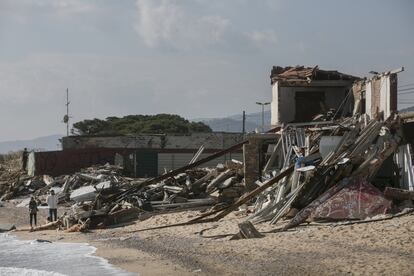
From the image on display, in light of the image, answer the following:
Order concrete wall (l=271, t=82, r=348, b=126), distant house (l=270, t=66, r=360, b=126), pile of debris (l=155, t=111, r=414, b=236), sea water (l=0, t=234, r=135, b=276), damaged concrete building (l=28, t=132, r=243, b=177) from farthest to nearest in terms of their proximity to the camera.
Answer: damaged concrete building (l=28, t=132, r=243, b=177) → concrete wall (l=271, t=82, r=348, b=126) → distant house (l=270, t=66, r=360, b=126) → pile of debris (l=155, t=111, r=414, b=236) → sea water (l=0, t=234, r=135, b=276)

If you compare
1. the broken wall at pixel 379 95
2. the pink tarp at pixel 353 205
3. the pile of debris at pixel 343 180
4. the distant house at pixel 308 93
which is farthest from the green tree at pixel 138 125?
the pink tarp at pixel 353 205

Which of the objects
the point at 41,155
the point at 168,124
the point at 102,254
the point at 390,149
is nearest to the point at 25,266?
the point at 102,254

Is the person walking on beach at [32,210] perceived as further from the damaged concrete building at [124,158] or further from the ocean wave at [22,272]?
the damaged concrete building at [124,158]

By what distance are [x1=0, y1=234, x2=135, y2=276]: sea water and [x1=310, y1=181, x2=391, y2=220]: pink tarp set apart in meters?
5.96

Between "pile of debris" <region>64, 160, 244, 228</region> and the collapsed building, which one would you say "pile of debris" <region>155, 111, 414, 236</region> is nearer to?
the collapsed building

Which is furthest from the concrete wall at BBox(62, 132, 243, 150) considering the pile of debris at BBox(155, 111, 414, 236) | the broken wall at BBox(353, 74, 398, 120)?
the pile of debris at BBox(155, 111, 414, 236)

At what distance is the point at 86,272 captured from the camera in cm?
1306

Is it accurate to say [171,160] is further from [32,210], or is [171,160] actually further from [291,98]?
[32,210]

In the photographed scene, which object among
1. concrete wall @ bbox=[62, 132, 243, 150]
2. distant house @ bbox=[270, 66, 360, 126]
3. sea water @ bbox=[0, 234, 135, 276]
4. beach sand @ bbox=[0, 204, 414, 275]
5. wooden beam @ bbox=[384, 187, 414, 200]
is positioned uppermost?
distant house @ bbox=[270, 66, 360, 126]

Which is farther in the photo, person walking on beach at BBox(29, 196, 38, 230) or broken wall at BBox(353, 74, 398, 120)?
broken wall at BBox(353, 74, 398, 120)

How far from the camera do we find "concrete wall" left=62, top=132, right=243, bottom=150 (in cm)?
4353

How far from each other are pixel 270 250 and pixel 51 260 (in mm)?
5276

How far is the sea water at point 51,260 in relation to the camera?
1329cm

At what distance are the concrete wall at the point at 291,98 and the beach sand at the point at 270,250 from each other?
1292cm
